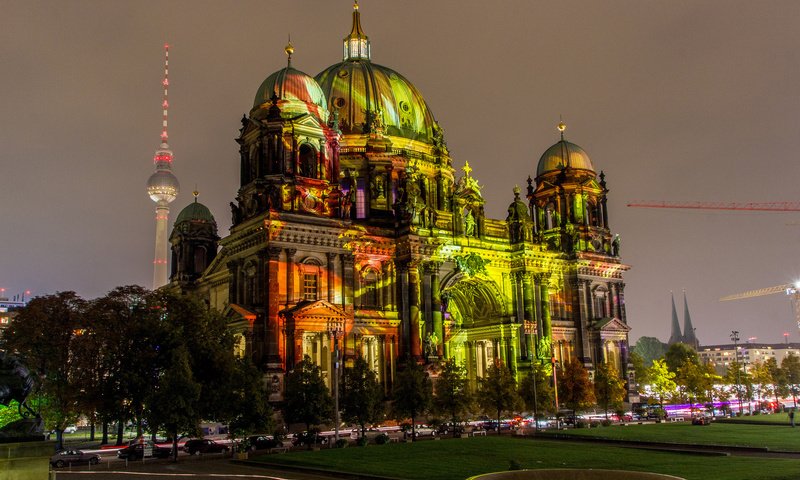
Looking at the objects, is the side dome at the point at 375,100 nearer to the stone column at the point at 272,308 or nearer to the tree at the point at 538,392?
the stone column at the point at 272,308

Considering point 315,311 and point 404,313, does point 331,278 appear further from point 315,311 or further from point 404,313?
point 404,313

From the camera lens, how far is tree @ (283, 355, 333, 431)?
2313 inches

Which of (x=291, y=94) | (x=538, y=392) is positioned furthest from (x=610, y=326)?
(x=291, y=94)

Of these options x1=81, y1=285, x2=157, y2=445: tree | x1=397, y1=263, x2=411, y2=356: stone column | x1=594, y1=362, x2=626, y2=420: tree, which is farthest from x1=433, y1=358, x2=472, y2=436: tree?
x1=81, y1=285, x2=157, y2=445: tree

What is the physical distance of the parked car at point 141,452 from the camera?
171 ft

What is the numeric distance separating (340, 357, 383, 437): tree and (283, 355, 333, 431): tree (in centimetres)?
207

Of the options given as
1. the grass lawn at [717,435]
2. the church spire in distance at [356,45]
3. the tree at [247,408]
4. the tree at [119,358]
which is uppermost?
the church spire in distance at [356,45]

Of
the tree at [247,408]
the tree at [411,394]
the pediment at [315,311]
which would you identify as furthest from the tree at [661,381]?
the tree at [247,408]

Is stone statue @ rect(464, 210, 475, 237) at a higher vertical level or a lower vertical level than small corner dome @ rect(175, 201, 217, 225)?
lower

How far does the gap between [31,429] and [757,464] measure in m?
31.2

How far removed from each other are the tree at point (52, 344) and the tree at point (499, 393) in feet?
118

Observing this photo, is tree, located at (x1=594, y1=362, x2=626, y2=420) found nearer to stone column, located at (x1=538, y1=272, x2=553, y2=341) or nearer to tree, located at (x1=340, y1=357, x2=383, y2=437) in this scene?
stone column, located at (x1=538, y1=272, x2=553, y2=341)

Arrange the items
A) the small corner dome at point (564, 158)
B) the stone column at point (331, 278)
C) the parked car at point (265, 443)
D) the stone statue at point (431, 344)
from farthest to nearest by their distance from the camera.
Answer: the small corner dome at point (564, 158), the stone statue at point (431, 344), the stone column at point (331, 278), the parked car at point (265, 443)

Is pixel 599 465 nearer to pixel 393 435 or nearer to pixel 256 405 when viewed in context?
pixel 256 405
